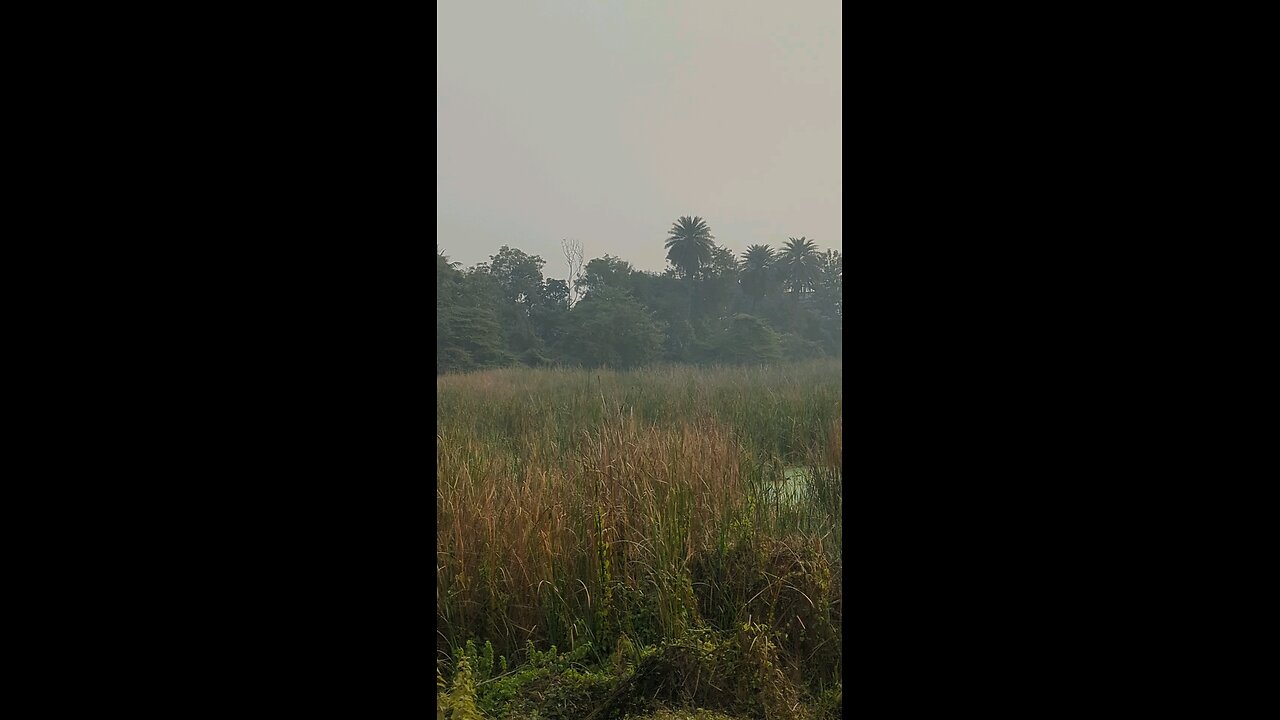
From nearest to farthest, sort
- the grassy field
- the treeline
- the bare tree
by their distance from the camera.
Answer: the grassy field < the bare tree < the treeline

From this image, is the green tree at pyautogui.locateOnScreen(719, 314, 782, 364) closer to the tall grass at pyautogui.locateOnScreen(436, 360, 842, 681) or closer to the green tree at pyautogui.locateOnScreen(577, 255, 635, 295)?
the tall grass at pyautogui.locateOnScreen(436, 360, 842, 681)

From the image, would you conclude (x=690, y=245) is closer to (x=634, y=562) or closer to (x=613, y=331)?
(x=613, y=331)

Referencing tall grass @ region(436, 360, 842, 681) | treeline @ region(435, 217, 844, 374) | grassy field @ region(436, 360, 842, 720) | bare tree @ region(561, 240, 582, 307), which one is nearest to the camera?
grassy field @ region(436, 360, 842, 720)

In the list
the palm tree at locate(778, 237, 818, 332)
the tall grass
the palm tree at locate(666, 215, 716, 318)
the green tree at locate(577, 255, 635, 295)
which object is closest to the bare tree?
the green tree at locate(577, 255, 635, 295)

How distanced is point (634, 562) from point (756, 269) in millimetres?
1358

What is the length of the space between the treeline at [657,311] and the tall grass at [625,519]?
226mm

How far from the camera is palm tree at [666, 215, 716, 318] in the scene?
9.66 ft

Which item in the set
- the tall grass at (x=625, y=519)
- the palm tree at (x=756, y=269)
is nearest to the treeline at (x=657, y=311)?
the palm tree at (x=756, y=269)

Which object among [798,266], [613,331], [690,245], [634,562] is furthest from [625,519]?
[798,266]

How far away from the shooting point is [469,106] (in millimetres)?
2889
